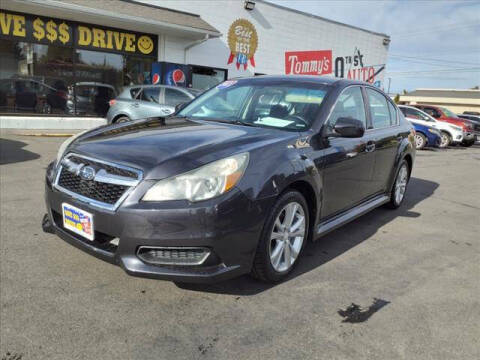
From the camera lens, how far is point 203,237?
2.46 meters

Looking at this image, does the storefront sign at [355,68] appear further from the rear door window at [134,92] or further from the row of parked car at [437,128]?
the rear door window at [134,92]

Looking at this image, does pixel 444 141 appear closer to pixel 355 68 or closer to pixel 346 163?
pixel 355 68

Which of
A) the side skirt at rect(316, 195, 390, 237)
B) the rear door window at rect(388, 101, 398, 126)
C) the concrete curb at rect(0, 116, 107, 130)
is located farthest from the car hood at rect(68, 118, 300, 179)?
the concrete curb at rect(0, 116, 107, 130)

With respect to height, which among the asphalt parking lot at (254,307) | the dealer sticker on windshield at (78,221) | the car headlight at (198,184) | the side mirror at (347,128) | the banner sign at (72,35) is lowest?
the asphalt parking lot at (254,307)

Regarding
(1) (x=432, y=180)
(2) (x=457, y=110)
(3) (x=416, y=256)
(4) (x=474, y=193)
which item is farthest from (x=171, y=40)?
(2) (x=457, y=110)

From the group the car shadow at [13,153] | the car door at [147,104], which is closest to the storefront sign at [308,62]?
the car door at [147,104]

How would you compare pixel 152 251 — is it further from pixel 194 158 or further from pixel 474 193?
pixel 474 193

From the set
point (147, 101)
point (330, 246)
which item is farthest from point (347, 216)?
point (147, 101)

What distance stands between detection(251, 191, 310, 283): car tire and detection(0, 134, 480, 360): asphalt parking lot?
0.14 meters

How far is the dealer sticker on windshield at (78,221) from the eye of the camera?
104 inches

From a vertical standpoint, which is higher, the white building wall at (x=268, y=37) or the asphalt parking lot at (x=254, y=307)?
the white building wall at (x=268, y=37)

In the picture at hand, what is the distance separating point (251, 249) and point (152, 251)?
649mm

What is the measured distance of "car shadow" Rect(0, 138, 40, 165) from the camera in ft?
23.7

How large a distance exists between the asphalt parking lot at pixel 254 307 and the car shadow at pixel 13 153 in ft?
11.3
